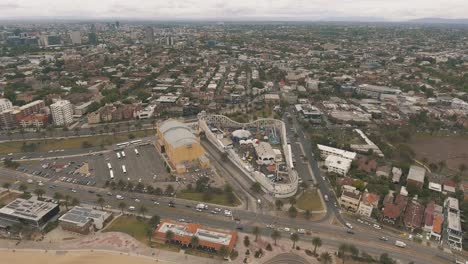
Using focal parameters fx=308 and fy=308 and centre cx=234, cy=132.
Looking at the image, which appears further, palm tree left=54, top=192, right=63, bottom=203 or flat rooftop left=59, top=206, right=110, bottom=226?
palm tree left=54, top=192, right=63, bottom=203

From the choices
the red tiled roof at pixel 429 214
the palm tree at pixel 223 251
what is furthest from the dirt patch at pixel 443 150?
the palm tree at pixel 223 251

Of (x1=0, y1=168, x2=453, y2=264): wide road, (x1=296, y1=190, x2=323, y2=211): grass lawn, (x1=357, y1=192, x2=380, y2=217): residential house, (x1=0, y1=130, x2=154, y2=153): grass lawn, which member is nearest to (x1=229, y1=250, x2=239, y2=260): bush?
(x1=0, y1=168, x2=453, y2=264): wide road

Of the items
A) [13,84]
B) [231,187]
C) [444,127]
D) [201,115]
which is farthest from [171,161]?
[13,84]

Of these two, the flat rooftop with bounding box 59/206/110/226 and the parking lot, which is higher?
the flat rooftop with bounding box 59/206/110/226

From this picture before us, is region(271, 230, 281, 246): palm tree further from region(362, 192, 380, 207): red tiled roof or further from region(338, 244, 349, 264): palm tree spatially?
region(362, 192, 380, 207): red tiled roof

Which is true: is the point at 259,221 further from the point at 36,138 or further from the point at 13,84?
the point at 13,84

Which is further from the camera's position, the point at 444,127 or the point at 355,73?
the point at 355,73

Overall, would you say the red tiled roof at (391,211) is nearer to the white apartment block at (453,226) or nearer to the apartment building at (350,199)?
the apartment building at (350,199)
